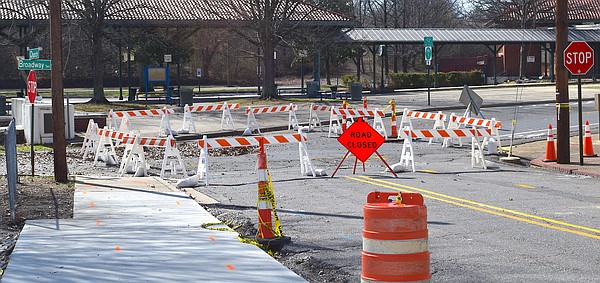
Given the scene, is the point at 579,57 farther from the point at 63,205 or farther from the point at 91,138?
the point at 91,138

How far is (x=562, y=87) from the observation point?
65.9ft

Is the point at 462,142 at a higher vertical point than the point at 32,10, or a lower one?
lower

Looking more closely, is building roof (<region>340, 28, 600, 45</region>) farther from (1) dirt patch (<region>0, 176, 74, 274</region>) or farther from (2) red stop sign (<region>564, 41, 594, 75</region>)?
(1) dirt patch (<region>0, 176, 74, 274</region>)

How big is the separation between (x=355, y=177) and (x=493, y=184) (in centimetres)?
287

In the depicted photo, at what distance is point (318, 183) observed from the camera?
1681 centimetres

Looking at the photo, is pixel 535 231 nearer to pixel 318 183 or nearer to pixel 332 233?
pixel 332 233

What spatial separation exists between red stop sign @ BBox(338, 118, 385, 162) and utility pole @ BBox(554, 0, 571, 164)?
5065 millimetres

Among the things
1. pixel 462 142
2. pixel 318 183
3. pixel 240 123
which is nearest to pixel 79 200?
pixel 318 183

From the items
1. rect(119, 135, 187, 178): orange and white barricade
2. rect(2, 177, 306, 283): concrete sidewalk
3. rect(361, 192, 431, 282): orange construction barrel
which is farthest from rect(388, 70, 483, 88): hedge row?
rect(361, 192, 431, 282): orange construction barrel

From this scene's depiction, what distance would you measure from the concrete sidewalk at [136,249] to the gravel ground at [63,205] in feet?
0.65

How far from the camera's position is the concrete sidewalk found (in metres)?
8.61

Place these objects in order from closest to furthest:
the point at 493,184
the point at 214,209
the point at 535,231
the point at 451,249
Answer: the point at 451,249, the point at 535,231, the point at 214,209, the point at 493,184

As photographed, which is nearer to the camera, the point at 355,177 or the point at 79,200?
the point at 79,200

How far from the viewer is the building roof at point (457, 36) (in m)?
58.5
